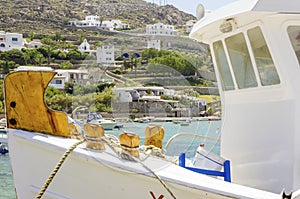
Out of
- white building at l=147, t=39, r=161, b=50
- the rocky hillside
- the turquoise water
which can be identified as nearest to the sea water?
white building at l=147, t=39, r=161, b=50

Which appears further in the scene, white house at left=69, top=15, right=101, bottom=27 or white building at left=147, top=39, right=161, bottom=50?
white house at left=69, top=15, right=101, bottom=27

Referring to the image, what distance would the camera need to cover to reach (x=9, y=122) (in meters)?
4.13

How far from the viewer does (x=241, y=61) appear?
4445 millimetres

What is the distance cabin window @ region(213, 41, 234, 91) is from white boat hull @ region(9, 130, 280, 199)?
1.46 meters

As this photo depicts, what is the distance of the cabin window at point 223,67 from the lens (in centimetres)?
477

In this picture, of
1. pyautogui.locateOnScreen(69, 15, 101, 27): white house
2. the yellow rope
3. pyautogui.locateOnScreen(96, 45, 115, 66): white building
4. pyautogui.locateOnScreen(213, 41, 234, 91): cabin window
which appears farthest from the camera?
pyautogui.locateOnScreen(69, 15, 101, 27): white house

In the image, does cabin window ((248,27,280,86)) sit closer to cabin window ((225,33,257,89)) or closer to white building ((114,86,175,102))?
cabin window ((225,33,257,89))

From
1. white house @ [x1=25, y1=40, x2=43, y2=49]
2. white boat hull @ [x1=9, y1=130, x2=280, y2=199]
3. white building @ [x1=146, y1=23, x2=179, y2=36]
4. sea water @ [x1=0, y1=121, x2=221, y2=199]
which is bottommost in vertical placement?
white boat hull @ [x1=9, y1=130, x2=280, y2=199]

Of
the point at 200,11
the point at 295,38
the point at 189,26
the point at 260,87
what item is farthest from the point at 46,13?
the point at 295,38

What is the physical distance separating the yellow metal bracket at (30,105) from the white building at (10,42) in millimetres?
81884

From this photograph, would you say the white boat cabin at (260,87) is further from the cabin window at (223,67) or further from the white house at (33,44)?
the white house at (33,44)

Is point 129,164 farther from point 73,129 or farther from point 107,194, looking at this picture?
point 73,129

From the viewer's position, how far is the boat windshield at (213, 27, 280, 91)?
4082mm

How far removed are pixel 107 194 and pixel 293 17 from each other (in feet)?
7.03
